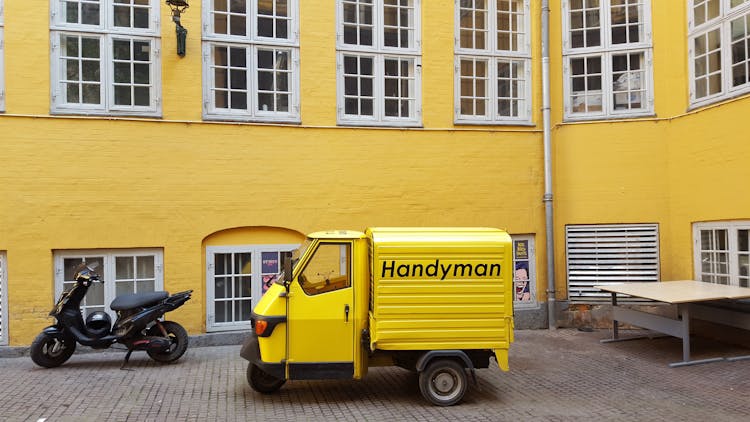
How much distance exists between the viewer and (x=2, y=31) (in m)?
9.67

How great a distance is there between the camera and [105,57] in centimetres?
1013

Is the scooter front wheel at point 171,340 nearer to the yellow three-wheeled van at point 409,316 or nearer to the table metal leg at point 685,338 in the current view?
the yellow three-wheeled van at point 409,316

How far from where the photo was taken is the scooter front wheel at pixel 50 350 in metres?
8.68

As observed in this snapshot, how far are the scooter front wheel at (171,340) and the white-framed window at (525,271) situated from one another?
6045 millimetres

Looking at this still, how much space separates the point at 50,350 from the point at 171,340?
5.31 feet

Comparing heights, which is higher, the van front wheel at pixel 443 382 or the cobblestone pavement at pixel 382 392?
the van front wheel at pixel 443 382

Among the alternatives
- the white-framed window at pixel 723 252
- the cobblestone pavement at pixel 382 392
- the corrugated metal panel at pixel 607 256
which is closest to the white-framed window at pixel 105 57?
the cobblestone pavement at pixel 382 392

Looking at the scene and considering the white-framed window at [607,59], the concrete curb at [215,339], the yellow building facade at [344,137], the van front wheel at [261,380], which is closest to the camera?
the van front wheel at [261,380]

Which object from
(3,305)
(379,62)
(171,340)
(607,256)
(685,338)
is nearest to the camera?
(685,338)

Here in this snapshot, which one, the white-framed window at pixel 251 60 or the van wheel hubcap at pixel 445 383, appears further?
the white-framed window at pixel 251 60

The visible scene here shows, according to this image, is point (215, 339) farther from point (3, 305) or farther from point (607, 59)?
point (607, 59)

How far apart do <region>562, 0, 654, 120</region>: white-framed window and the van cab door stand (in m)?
6.77

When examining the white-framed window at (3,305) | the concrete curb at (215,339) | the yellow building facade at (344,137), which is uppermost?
the yellow building facade at (344,137)

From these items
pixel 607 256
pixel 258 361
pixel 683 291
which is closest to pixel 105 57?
pixel 258 361
